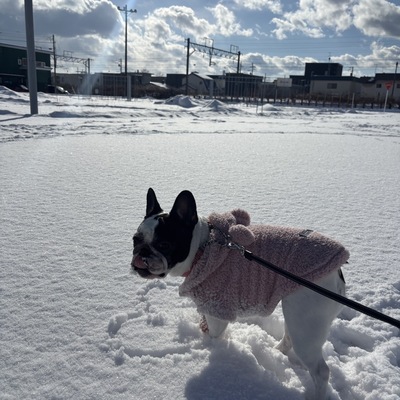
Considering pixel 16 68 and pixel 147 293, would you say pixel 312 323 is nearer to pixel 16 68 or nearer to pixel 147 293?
pixel 147 293

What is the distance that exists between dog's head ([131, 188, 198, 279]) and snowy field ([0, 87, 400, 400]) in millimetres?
558

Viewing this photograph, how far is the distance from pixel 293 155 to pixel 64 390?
7.85m

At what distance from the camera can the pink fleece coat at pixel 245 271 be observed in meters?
1.83

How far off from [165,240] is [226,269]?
0.38 m

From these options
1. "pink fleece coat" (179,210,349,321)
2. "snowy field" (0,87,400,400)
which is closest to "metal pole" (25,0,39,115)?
"snowy field" (0,87,400,400)

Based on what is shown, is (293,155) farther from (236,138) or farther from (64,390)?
(64,390)

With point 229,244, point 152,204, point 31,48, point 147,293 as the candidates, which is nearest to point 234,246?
point 229,244

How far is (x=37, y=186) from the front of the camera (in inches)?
198

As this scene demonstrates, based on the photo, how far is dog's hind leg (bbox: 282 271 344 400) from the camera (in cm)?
170

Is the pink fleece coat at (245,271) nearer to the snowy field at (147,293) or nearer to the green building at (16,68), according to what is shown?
the snowy field at (147,293)

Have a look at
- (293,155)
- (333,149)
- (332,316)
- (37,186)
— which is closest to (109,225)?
(37,186)

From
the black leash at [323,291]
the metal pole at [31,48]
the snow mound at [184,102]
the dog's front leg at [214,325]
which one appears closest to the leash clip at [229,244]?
the black leash at [323,291]

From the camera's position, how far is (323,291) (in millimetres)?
1499

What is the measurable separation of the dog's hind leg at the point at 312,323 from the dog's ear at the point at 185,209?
2.10 ft
